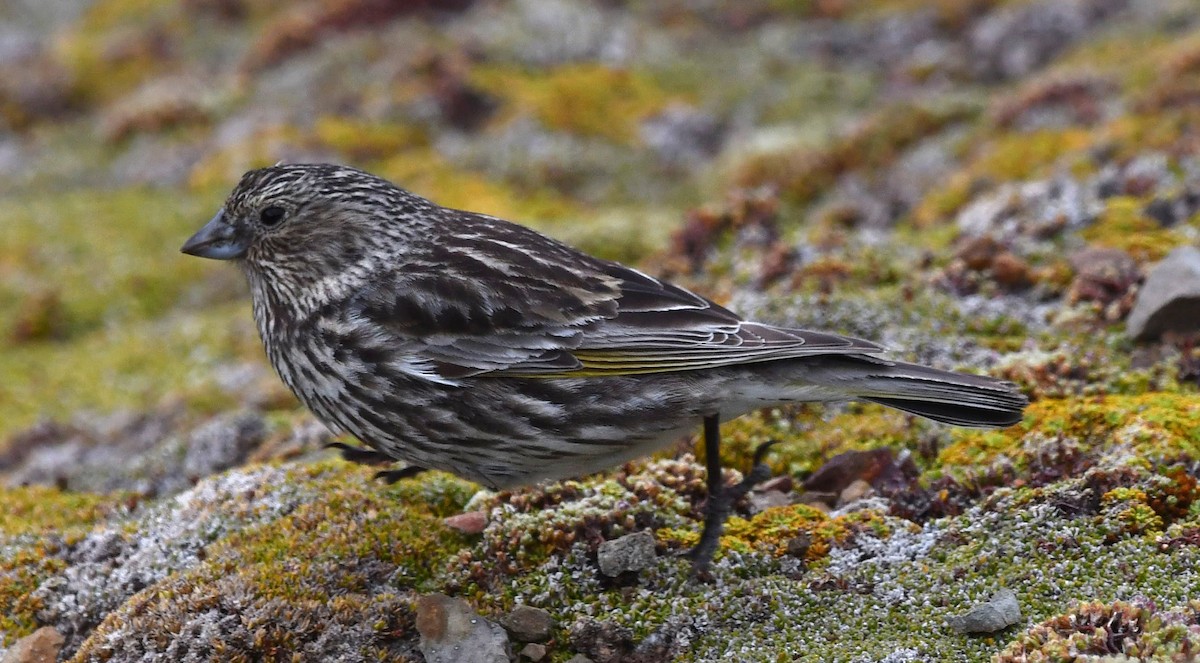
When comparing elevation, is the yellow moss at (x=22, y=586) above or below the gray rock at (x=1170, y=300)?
below

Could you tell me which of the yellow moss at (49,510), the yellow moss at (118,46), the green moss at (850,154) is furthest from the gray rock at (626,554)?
the yellow moss at (118,46)

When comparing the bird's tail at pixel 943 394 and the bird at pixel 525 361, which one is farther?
the bird at pixel 525 361

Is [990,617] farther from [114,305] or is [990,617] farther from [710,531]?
[114,305]

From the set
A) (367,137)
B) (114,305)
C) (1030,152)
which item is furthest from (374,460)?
(367,137)

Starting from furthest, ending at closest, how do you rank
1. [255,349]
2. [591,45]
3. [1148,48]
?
[591,45] < [1148,48] < [255,349]

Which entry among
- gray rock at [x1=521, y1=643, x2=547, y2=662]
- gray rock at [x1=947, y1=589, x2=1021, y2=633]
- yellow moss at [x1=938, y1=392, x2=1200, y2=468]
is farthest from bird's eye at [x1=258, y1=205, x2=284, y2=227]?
gray rock at [x1=947, y1=589, x2=1021, y2=633]

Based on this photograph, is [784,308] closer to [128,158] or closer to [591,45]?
[591,45]

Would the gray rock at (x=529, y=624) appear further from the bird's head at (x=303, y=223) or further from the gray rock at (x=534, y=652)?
the bird's head at (x=303, y=223)

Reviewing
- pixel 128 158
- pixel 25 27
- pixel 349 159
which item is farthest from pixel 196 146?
pixel 25 27
